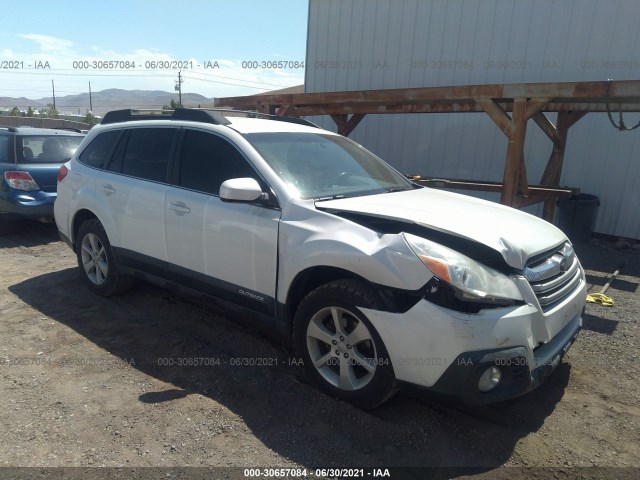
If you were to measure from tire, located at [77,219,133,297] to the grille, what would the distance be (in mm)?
3614

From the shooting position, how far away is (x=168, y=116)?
430 centimetres

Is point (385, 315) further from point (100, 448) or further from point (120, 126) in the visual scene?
point (120, 126)

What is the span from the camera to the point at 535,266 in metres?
2.88

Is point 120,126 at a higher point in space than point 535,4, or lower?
lower

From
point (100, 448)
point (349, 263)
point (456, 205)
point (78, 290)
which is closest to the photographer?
point (100, 448)

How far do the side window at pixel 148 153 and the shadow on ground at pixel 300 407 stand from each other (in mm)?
1313

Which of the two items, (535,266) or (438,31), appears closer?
(535,266)

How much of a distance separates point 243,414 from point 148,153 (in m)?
2.50

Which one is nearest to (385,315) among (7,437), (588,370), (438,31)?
(588,370)

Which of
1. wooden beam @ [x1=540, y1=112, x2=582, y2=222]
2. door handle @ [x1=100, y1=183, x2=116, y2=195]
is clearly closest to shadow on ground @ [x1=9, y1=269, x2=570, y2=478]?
door handle @ [x1=100, y1=183, x2=116, y2=195]

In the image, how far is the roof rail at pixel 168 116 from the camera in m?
3.86

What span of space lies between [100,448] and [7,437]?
559 mm

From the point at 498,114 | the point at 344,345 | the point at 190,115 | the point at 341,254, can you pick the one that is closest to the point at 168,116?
the point at 190,115

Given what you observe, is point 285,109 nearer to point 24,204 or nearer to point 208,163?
point 24,204
